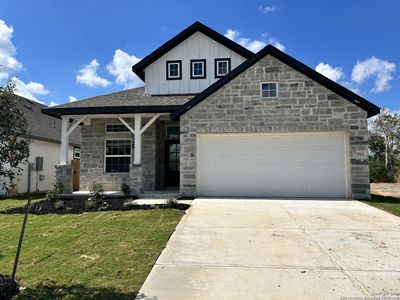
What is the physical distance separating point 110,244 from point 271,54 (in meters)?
9.31

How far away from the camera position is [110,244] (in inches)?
235

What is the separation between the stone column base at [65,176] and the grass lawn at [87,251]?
4271mm

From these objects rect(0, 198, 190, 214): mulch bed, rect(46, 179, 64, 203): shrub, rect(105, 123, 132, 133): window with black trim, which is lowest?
rect(0, 198, 190, 214): mulch bed

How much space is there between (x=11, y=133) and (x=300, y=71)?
34.3ft

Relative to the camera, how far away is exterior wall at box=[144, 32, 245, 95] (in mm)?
15531

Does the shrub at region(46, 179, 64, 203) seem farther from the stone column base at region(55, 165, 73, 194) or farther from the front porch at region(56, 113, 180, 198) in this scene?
the front porch at region(56, 113, 180, 198)

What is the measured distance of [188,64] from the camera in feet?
51.6

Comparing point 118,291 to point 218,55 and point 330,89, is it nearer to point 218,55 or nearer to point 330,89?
point 330,89

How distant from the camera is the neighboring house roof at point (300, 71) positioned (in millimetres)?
11617

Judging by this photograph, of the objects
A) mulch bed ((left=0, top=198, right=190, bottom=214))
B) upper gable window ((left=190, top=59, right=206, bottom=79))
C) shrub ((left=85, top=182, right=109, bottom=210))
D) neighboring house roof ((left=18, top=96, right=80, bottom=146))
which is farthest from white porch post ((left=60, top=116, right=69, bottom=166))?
upper gable window ((left=190, top=59, right=206, bottom=79))

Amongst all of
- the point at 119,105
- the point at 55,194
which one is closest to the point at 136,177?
the point at 55,194

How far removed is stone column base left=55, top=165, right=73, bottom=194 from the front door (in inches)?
173

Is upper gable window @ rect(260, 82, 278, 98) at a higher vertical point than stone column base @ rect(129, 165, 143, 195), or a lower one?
higher

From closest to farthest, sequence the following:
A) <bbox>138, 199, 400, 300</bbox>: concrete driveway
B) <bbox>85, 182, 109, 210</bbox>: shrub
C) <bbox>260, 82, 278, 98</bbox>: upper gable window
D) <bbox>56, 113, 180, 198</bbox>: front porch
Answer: <bbox>138, 199, 400, 300</bbox>: concrete driveway → <bbox>85, 182, 109, 210</bbox>: shrub → <bbox>260, 82, 278, 98</bbox>: upper gable window → <bbox>56, 113, 180, 198</bbox>: front porch
